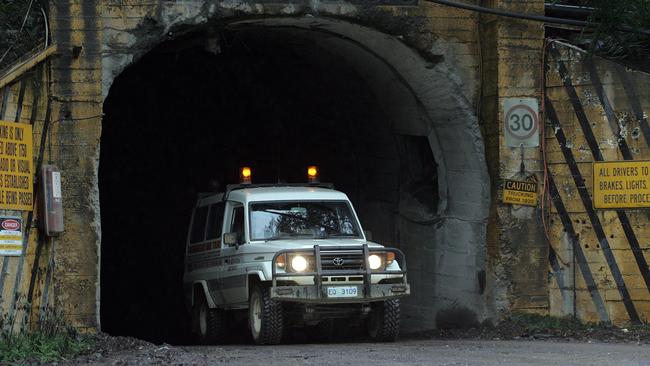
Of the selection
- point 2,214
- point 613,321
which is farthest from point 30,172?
point 613,321

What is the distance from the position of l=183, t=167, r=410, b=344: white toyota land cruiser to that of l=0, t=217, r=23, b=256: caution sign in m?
2.73

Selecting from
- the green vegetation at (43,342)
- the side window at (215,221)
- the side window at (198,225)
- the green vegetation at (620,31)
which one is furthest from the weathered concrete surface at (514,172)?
the green vegetation at (43,342)

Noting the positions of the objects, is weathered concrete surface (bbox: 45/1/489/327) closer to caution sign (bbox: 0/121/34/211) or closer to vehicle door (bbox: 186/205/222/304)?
caution sign (bbox: 0/121/34/211)

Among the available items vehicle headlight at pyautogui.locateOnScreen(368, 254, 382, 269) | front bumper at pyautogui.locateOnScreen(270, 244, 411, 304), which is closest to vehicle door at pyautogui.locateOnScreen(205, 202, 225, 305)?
front bumper at pyautogui.locateOnScreen(270, 244, 411, 304)

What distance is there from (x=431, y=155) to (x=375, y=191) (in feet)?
6.59

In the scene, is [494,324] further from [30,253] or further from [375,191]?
[30,253]

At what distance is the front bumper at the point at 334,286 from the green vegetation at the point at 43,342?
7.64 ft

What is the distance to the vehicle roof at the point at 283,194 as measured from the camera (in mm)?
Result: 15375

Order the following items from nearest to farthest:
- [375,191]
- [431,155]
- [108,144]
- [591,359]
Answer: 1. [591,359]
2. [431,155]
3. [375,191]
4. [108,144]

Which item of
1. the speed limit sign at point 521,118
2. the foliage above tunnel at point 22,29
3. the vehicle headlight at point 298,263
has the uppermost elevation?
the foliage above tunnel at point 22,29

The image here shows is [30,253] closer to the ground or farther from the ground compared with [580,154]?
closer to the ground

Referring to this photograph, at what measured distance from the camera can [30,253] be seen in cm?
1350

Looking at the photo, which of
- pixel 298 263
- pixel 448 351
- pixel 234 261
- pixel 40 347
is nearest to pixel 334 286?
pixel 298 263

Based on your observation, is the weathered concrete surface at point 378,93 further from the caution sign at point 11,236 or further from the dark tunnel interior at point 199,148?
the dark tunnel interior at point 199,148
